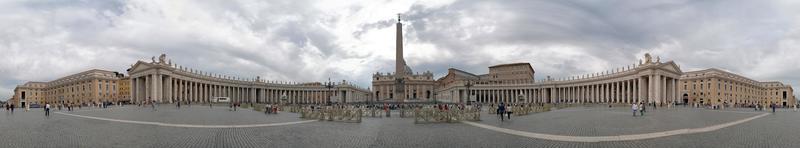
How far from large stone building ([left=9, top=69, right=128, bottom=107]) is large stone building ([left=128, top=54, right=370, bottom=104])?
20.4 meters

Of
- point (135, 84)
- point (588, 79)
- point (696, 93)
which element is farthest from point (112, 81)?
point (696, 93)

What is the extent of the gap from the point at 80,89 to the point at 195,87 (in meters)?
40.3

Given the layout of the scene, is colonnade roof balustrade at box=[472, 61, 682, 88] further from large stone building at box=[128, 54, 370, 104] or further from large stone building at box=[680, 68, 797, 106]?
large stone building at box=[128, 54, 370, 104]

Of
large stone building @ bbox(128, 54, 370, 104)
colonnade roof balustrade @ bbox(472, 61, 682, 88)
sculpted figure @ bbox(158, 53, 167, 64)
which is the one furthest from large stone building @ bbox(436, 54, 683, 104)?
sculpted figure @ bbox(158, 53, 167, 64)

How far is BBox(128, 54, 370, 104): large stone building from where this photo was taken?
73.3m

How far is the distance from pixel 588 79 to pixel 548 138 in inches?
3399

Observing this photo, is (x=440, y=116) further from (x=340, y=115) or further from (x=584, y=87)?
(x=584, y=87)

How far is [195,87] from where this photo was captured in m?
85.5

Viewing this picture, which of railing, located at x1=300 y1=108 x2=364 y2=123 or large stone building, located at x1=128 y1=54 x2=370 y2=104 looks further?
large stone building, located at x1=128 y1=54 x2=370 y2=104

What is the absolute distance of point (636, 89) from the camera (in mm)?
80938

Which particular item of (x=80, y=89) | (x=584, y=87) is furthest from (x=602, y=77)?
(x=80, y=89)

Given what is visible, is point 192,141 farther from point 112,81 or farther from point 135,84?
point 112,81

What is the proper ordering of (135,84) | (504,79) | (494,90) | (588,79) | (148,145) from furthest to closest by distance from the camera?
(504,79), (494,90), (588,79), (135,84), (148,145)

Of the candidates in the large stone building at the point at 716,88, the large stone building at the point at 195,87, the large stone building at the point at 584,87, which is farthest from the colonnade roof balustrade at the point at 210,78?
the large stone building at the point at 716,88
